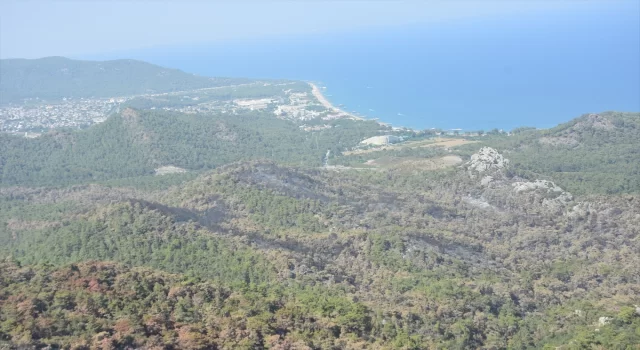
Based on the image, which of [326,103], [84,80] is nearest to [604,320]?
[326,103]

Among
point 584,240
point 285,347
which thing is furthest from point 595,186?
point 285,347

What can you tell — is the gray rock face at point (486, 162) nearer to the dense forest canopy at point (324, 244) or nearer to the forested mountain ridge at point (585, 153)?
the dense forest canopy at point (324, 244)

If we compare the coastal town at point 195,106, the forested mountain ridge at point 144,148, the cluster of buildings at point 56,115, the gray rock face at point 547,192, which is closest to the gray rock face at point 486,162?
the gray rock face at point 547,192

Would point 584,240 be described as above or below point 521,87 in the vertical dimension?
below

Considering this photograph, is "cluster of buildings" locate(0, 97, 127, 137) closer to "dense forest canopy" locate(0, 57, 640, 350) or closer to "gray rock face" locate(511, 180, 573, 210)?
"dense forest canopy" locate(0, 57, 640, 350)

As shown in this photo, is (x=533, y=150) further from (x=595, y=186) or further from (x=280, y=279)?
(x=280, y=279)

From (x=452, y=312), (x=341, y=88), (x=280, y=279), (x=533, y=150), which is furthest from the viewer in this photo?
(x=341, y=88)

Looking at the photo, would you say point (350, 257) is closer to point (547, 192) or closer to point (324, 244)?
point (324, 244)

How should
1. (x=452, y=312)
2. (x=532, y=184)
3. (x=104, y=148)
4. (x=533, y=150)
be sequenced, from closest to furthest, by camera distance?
1. (x=452, y=312)
2. (x=532, y=184)
3. (x=533, y=150)
4. (x=104, y=148)
